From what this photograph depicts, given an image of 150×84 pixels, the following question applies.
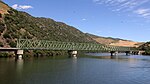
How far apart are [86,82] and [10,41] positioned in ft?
332

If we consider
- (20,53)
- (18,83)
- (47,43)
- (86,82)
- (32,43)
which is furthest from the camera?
(47,43)

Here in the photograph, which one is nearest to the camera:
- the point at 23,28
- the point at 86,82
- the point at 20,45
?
the point at 86,82

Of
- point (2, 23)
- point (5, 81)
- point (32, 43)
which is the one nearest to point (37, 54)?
point (32, 43)

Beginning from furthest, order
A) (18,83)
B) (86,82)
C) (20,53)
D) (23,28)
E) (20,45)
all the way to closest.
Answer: (23,28), (20,45), (20,53), (86,82), (18,83)

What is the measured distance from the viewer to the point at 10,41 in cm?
14850

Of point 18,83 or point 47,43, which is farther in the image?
point 47,43

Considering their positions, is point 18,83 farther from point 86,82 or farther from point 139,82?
point 139,82

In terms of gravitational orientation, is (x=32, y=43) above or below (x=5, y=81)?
above

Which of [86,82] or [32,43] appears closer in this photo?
[86,82]

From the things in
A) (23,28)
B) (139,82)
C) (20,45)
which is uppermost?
(23,28)

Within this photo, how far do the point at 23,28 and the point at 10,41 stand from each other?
32.5 meters

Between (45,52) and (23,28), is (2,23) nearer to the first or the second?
(23,28)

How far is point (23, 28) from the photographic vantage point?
180 m

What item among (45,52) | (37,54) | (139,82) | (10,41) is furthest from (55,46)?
(139,82)
